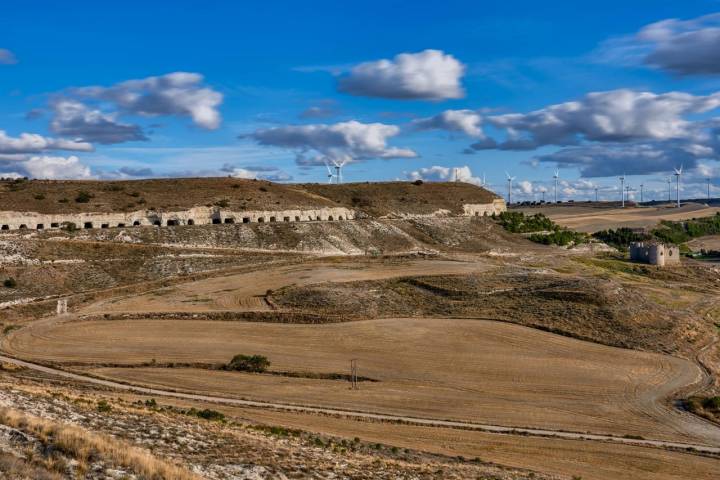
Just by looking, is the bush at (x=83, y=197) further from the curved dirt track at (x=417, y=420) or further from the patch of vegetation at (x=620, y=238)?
the patch of vegetation at (x=620, y=238)

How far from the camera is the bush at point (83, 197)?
10031 centimetres

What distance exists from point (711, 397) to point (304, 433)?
28308 mm

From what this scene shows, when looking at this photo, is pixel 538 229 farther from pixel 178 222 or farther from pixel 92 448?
pixel 92 448

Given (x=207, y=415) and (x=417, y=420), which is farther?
(x=417, y=420)

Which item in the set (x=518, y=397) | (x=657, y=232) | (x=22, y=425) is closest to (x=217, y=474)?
(x=22, y=425)

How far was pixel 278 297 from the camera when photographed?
6938 centimetres

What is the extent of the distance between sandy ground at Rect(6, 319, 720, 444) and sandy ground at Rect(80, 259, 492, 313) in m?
5.90

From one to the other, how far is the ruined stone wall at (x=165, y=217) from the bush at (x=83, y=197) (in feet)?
17.7

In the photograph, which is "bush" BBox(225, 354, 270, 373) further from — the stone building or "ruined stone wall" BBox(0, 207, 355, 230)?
the stone building

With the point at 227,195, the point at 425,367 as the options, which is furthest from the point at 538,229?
the point at 425,367

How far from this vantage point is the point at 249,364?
4838 cm

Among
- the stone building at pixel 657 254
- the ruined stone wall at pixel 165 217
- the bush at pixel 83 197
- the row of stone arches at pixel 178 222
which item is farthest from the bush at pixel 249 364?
the stone building at pixel 657 254

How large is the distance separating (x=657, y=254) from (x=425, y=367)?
227ft

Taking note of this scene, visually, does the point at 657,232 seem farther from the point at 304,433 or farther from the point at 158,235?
the point at 304,433
